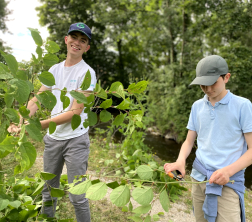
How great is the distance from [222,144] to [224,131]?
9cm

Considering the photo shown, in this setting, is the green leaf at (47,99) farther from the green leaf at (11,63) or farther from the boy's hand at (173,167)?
the boy's hand at (173,167)

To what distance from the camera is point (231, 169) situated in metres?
1.25

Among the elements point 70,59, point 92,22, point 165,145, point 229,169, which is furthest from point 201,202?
point 92,22

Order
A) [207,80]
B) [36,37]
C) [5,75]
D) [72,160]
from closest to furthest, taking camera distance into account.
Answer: [5,75] < [36,37] < [207,80] < [72,160]

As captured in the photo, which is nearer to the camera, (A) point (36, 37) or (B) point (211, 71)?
(A) point (36, 37)

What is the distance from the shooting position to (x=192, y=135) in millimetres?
1695

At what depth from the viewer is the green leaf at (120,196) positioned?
0.72 m

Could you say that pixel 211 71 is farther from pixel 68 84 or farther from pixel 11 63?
pixel 11 63

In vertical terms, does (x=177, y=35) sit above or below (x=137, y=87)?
above

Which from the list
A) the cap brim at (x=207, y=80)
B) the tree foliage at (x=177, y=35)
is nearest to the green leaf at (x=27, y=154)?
the cap brim at (x=207, y=80)

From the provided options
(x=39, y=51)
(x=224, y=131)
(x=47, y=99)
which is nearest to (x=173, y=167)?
(x=224, y=131)

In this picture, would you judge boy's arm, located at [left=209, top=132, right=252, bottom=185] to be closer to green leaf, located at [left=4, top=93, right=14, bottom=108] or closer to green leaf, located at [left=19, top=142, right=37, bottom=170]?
green leaf, located at [left=19, top=142, right=37, bottom=170]

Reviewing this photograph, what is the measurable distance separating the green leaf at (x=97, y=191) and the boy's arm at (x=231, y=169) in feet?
2.44

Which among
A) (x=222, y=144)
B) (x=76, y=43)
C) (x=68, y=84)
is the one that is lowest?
(x=222, y=144)
